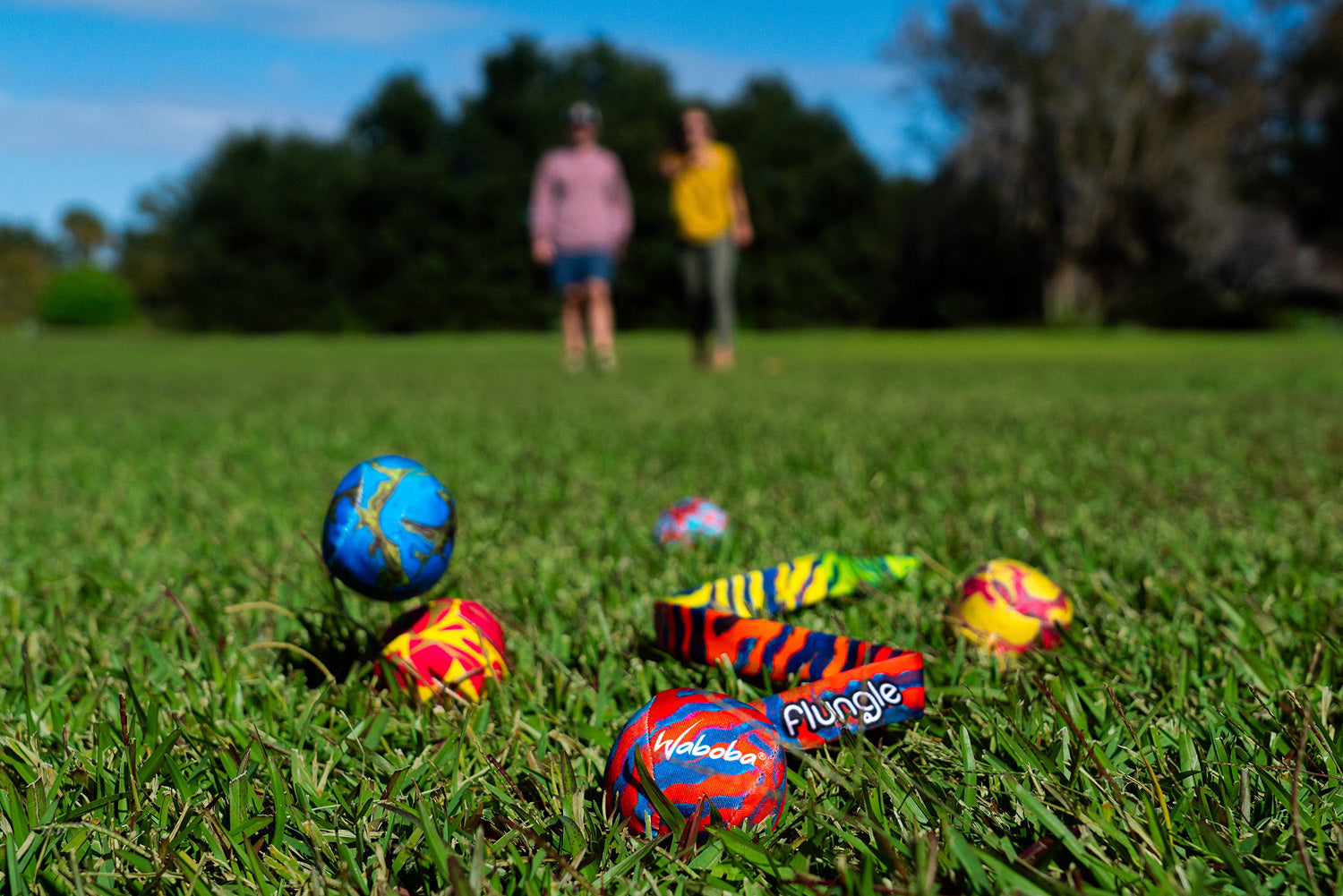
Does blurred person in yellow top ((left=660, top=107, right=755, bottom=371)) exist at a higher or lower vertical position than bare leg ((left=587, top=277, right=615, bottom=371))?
higher

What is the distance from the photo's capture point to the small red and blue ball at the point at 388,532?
1.53 metres

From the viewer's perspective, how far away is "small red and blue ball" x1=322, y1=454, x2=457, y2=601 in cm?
153

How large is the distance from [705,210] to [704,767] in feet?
25.1

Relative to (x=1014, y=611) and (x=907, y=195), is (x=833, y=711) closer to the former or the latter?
(x=1014, y=611)

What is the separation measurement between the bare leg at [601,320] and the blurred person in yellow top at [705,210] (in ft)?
2.34

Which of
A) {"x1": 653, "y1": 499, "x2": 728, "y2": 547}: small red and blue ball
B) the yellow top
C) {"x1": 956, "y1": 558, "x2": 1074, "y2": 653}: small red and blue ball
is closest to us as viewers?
{"x1": 956, "y1": 558, "x2": 1074, "y2": 653}: small red and blue ball

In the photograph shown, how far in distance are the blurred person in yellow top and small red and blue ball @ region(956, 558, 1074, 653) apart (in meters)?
6.85

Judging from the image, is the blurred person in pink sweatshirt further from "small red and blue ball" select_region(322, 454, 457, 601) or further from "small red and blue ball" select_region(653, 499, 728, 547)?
"small red and blue ball" select_region(322, 454, 457, 601)

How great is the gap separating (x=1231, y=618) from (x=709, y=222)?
23.1 feet

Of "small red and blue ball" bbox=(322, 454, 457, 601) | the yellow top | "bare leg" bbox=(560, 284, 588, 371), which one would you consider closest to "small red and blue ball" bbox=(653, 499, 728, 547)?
"small red and blue ball" bbox=(322, 454, 457, 601)

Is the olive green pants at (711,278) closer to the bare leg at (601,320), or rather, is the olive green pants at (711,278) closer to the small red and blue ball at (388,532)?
the bare leg at (601,320)

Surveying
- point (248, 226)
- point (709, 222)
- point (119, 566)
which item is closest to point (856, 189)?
point (248, 226)

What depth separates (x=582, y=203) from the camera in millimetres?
8414

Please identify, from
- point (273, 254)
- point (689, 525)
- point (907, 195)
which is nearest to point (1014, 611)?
point (689, 525)
